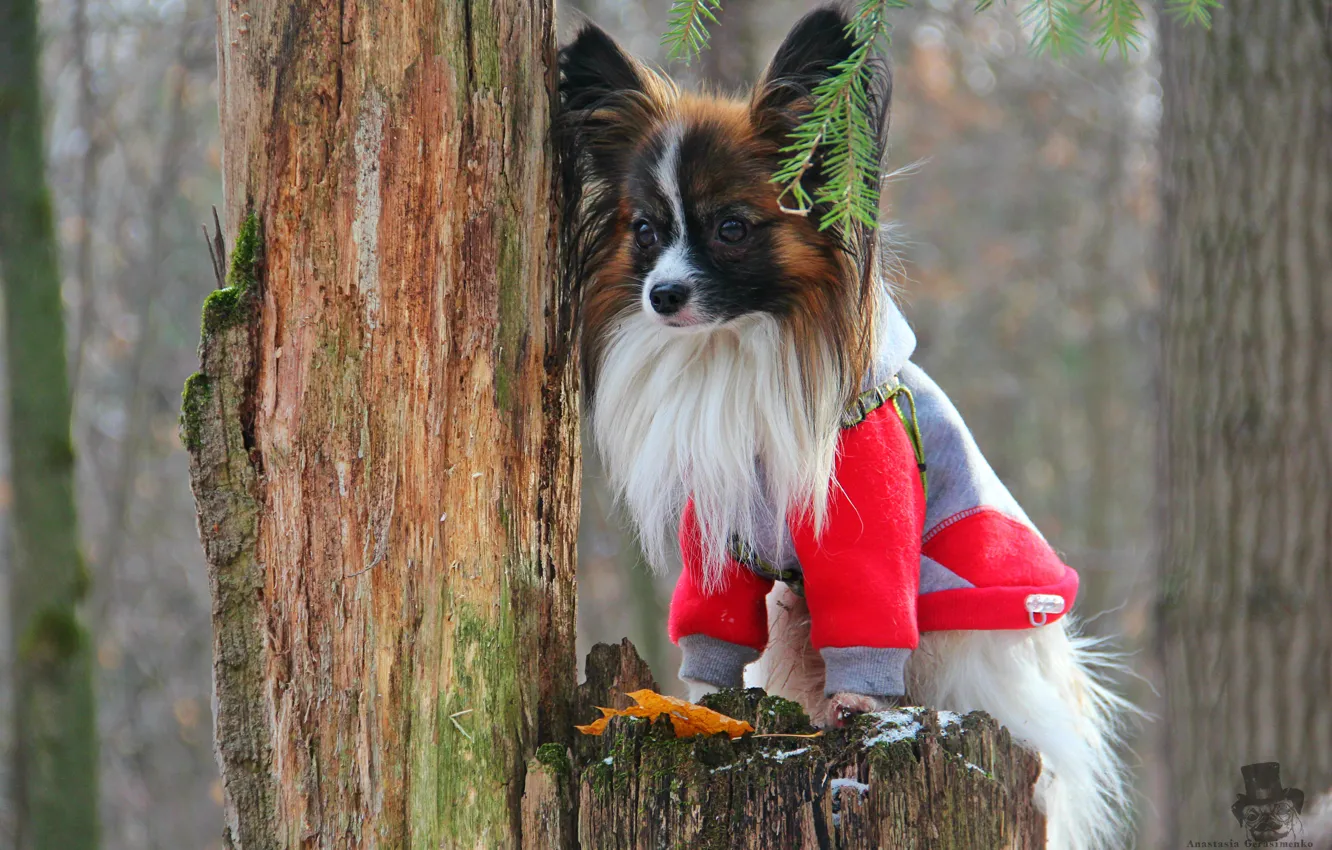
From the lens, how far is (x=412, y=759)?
2658 mm

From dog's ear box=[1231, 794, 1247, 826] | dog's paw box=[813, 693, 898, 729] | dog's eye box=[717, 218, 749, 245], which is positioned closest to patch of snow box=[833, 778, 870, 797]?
dog's paw box=[813, 693, 898, 729]

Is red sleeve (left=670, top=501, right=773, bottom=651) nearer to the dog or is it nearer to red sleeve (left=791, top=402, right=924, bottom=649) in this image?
the dog

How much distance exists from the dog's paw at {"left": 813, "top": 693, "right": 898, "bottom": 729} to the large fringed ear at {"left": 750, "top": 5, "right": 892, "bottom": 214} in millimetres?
1351

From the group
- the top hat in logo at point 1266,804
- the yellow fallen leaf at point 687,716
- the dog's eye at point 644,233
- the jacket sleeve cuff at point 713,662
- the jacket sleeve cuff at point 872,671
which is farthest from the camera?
the top hat in logo at point 1266,804

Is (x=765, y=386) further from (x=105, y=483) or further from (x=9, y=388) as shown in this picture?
(x=105, y=483)

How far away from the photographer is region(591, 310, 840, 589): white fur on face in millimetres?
3186

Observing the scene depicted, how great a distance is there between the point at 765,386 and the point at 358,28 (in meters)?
1.39

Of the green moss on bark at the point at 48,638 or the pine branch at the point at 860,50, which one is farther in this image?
the green moss on bark at the point at 48,638

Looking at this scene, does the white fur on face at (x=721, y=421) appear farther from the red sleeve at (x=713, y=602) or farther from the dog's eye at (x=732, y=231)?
the dog's eye at (x=732, y=231)

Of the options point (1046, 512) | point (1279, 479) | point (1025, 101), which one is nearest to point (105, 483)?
point (1279, 479)

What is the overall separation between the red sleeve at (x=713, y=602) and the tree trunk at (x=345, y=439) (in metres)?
0.77

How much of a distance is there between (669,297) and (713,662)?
1.06 m

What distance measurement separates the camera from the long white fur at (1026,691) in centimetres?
338

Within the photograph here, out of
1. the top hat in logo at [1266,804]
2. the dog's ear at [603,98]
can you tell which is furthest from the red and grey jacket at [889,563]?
the top hat in logo at [1266,804]
